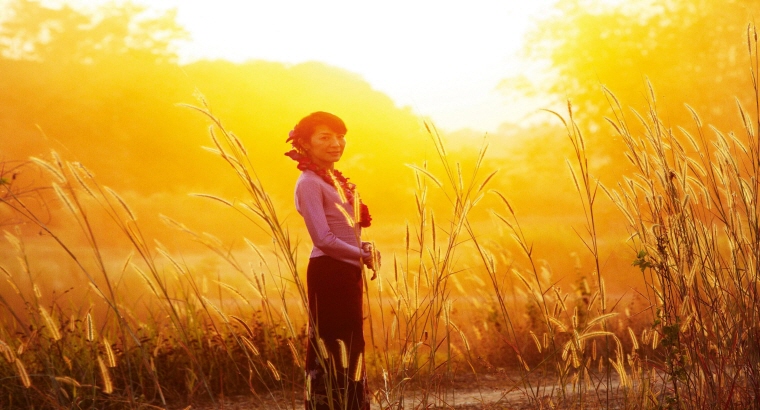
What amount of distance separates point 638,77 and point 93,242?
Answer: 13938 mm

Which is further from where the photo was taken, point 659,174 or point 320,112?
point 320,112

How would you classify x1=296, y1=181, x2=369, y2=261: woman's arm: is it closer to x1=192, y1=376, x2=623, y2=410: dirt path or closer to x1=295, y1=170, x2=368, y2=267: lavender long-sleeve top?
x1=295, y1=170, x2=368, y2=267: lavender long-sleeve top

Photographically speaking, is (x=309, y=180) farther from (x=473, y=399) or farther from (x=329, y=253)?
(x=473, y=399)

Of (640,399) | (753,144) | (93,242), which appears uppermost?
(753,144)

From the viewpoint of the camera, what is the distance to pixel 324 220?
3.46 meters

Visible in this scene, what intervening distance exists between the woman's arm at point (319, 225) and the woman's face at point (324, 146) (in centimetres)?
23

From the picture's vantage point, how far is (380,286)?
2.48 metres

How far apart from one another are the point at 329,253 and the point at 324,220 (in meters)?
0.17

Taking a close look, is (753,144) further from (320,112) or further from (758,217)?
(320,112)

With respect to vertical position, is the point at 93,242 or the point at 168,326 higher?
the point at 93,242

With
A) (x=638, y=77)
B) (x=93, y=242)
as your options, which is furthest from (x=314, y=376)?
(x=638, y=77)

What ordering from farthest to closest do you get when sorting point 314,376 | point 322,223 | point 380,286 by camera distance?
point 314,376
point 322,223
point 380,286

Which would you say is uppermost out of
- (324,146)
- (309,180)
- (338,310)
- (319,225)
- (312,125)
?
(312,125)

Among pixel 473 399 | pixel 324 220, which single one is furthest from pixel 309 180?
pixel 473 399
